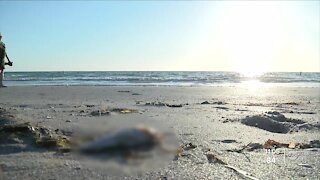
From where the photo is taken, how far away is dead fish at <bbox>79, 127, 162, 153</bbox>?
2.73ft

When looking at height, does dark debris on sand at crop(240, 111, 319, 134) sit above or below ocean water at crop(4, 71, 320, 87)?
above

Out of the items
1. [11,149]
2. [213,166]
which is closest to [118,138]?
[213,166]

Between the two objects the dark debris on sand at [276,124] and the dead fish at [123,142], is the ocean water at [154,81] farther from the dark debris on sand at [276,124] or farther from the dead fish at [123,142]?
the dead fish at [123,142]

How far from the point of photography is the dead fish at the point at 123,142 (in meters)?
0.83

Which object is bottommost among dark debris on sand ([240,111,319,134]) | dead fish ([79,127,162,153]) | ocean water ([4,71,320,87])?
ocean water ([4,71,320,87])

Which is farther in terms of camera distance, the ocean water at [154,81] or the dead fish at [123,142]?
the ocean water at [154,81]

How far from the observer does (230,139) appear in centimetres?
429

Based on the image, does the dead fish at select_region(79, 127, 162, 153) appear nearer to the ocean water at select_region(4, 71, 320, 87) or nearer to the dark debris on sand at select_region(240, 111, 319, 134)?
the dark debris on sand at select_region(240, 111, 319, 134)

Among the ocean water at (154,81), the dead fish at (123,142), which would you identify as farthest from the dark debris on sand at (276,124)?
the ocean water at (154,81)

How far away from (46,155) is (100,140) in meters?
2.56

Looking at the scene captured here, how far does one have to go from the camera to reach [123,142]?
84cm

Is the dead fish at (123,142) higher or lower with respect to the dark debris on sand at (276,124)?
higher

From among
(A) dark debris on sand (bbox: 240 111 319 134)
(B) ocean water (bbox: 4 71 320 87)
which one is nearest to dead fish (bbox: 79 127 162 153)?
A: (A) dark debris on sand (bbox: 240 111 319 134)

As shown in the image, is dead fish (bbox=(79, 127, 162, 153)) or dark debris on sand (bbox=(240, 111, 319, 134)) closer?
dead fish (bbox=(79, 127, 162, 153))
